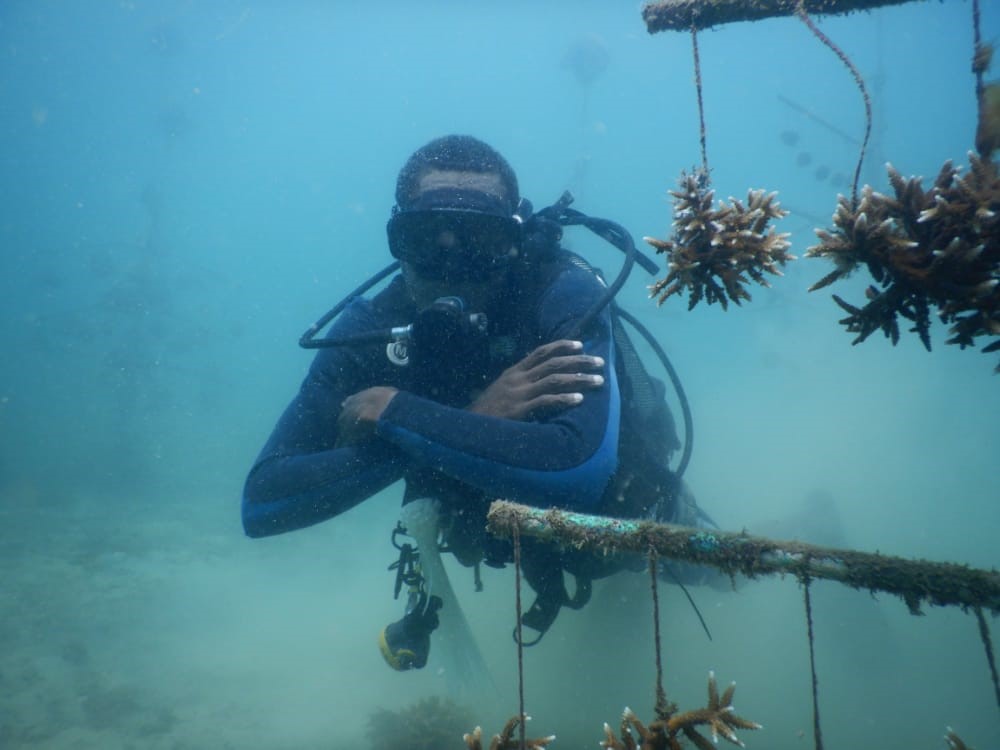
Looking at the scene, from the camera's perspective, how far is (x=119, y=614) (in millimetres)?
13930

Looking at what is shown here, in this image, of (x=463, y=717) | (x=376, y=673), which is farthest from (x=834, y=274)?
(x=376, y=673)

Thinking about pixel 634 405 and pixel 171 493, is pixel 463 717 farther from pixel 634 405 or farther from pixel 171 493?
pixel 171 493

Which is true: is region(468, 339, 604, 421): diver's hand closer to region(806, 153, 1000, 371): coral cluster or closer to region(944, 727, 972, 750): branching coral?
region(806, 153, 1000, 371): coral cluster

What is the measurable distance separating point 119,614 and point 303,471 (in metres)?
14.8

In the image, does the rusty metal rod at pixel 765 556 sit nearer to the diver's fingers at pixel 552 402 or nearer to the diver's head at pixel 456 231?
the diver's fingers at pixel 552 402

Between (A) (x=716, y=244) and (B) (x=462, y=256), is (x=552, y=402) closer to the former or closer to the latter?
(A) (x=716, y=244)

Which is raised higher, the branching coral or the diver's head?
the diver's head

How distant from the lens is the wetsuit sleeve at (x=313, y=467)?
3.33 m

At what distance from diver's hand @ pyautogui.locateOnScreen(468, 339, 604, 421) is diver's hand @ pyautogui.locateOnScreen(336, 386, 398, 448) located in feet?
1.86

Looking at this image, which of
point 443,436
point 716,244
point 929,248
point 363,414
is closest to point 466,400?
point 363,414

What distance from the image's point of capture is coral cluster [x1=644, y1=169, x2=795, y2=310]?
6.86 ft

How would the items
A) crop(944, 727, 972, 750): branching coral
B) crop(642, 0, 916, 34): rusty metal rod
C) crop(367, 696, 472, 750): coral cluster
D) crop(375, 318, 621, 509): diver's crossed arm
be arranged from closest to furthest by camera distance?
crop(944, 727, 972, 750): branching coral
crop(642, 0, 916, 34): rusty metal rod
crop(375, 318, 621, 509): diver's crossed arm
crop(367, 696, 472, 750): coral cluster

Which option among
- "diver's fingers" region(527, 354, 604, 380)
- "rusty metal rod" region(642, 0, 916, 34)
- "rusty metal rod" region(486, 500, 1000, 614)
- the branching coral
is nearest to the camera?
"rusty metal rod" region(486, 500, 1000, 614)

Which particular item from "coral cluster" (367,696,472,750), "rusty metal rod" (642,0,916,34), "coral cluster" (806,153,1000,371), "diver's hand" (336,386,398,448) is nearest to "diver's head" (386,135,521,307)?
"diver's hand" (336,386,398,448)
